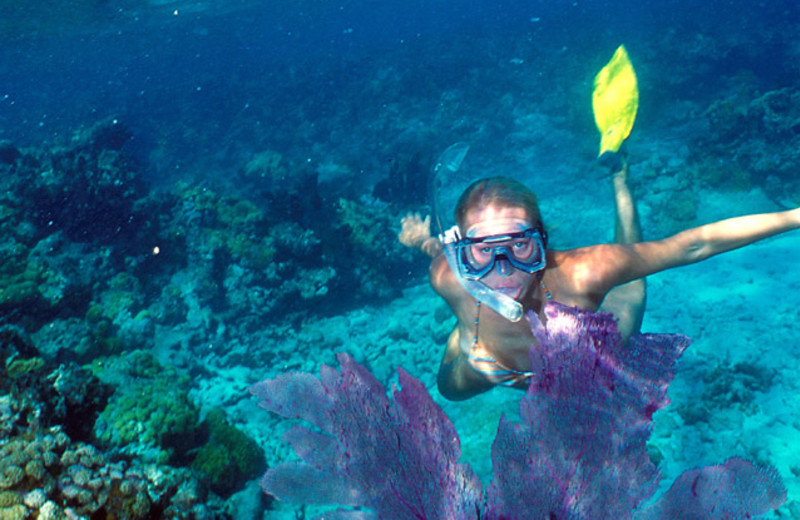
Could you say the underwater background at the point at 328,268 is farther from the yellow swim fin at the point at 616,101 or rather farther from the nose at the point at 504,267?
the yellow swim fin at the point at 616,101

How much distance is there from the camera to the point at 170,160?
2148 cm

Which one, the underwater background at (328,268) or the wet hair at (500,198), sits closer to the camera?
the wet hair at (500,198)

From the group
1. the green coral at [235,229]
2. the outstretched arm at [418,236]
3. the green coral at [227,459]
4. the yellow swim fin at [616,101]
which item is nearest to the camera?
the green coral at [227,459]

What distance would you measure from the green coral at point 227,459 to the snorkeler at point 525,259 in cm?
315

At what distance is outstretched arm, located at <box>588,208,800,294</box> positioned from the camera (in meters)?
3.06

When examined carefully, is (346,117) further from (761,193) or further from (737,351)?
(737,351)

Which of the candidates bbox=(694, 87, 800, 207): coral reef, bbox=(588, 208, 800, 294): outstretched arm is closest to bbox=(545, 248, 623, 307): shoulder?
bbox=(588, 208, 800, 294): outstretched arm

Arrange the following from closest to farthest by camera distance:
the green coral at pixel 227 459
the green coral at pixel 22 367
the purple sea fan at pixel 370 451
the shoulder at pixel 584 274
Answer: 1. the purple sea fan at pixel 370 451
2. the shoulder at pixel 584 274
3. the green coral at pixel 22 367
4. the green coral at pixel 227 459

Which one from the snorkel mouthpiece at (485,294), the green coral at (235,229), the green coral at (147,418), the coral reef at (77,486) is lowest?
the green coral at (235,229)

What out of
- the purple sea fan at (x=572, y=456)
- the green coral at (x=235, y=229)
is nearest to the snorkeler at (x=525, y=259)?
the purple sea fan at (x=572, y=456)

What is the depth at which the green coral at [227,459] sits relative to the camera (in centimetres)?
462

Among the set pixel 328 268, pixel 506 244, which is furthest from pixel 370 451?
pixel 328 268

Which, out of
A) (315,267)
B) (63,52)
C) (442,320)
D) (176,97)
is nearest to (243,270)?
(315,267)

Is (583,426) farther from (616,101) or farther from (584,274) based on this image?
(616,101)
